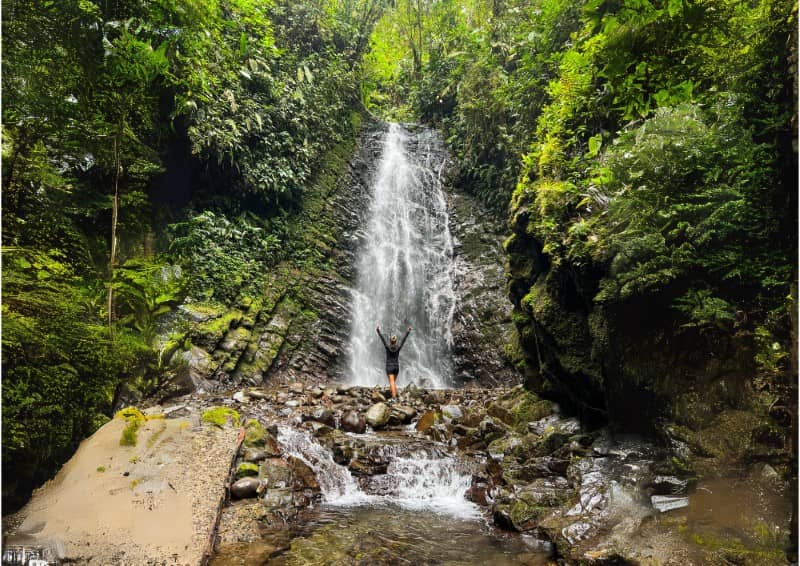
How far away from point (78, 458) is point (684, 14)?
243 inches

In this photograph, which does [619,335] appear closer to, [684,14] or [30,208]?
[684,14]

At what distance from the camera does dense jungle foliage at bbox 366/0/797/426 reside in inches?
125

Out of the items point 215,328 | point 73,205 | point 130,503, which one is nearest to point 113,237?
point 73,205

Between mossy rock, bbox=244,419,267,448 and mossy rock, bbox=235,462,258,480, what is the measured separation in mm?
547

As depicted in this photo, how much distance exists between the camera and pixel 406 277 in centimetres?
1512

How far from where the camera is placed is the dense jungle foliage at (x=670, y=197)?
319 centimetres

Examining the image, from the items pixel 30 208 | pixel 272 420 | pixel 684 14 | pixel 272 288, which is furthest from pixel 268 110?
pixel 684 14

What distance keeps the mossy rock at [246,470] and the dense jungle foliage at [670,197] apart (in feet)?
15.2

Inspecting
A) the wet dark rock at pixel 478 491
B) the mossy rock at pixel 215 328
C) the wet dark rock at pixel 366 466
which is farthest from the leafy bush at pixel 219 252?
the wet dark rock at pixel 478 491

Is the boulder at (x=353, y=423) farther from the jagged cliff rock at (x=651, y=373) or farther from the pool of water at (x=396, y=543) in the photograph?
the jagged cliff rock at (x=651, y=373)

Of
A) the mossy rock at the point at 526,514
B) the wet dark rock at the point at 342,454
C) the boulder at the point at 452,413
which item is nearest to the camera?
the mossy rock at the point at 526,514

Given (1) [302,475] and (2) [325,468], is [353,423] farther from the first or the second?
(1) [302,475]

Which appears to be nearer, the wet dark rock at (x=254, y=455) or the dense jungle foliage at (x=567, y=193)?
the dense jungle foliage at (x=567, y=193)

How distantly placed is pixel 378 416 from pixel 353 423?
0.54 metres
